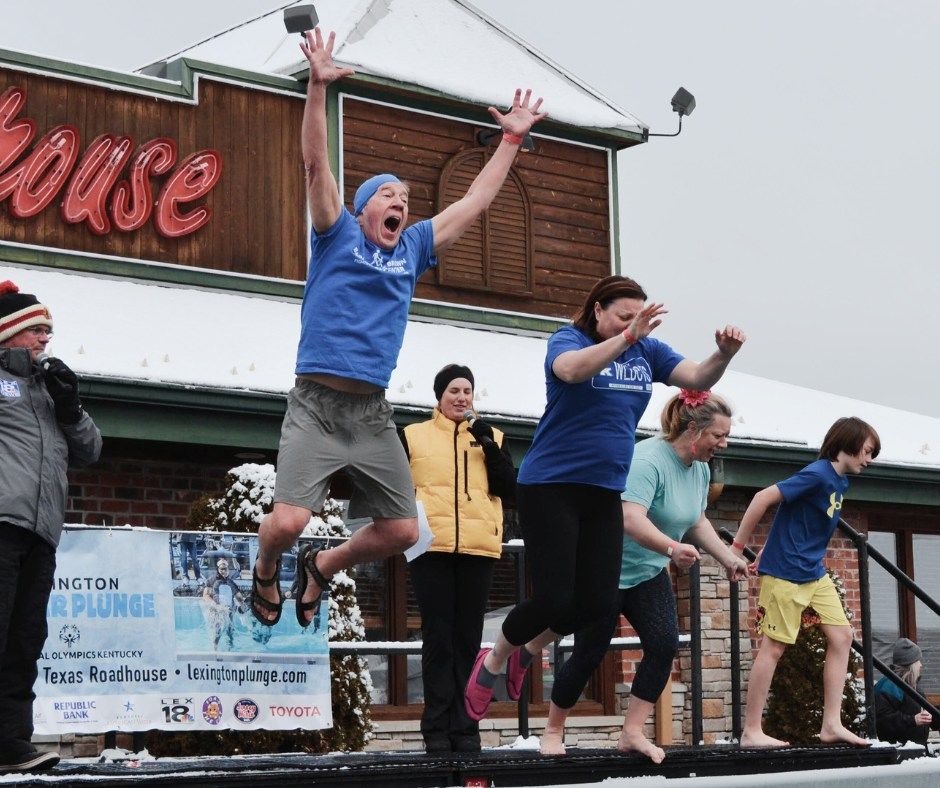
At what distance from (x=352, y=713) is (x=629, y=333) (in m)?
4.10

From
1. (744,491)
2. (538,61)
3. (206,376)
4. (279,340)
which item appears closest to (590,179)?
(538,61)

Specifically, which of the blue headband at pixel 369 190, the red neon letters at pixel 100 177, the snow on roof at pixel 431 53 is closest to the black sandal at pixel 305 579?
the blue headband at pixel 369 190

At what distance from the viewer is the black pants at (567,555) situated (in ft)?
20.6

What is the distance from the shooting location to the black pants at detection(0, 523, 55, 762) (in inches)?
223

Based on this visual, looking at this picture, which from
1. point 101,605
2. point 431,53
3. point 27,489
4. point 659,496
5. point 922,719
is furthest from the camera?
point 431,53

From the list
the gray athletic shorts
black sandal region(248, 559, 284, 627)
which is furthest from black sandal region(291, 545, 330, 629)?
the gray athletic shorts

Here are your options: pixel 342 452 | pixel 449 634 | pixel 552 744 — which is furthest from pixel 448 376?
pixel 342 452

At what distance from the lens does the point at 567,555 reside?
6.27 m

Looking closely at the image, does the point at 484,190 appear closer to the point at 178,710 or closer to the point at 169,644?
the point at 169,644

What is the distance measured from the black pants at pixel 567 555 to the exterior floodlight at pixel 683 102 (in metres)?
11.5

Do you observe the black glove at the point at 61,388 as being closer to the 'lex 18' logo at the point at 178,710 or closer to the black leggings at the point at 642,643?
the black leggings at the point at 642,643

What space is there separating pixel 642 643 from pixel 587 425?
116cm

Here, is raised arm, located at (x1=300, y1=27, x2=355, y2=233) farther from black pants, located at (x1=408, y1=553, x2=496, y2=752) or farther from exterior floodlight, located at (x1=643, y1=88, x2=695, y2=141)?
exterior floodlight, located at (x1=643, y1=88, x2=695, y2=141)

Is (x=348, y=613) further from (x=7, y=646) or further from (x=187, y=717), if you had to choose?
(x=7, y=646)
